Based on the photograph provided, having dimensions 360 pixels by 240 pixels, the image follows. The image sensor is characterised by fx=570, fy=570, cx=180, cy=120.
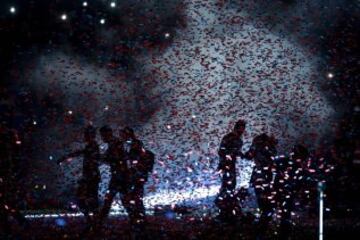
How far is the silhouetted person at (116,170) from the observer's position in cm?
802

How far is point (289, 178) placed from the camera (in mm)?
8297

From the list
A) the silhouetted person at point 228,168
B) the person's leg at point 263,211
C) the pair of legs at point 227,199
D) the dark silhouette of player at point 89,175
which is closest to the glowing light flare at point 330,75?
the silhouetted person at point 228,168

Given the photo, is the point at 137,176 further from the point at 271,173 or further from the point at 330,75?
the point at 330,75

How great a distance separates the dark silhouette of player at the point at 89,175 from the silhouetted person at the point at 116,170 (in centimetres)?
35

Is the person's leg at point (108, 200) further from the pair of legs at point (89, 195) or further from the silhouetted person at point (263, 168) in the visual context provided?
the silhouetted person at point (263, 168)

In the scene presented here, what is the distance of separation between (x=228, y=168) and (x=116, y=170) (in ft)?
6.13

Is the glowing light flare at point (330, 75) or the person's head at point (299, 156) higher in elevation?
the glowing light flare at point (330, 75)

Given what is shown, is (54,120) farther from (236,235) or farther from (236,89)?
(236,235)

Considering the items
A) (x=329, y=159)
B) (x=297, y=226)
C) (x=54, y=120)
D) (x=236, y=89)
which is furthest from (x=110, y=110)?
(x=297, y=226)

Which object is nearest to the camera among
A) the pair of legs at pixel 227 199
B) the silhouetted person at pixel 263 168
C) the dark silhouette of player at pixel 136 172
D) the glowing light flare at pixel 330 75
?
the dark silhouette of player at pixel 136 172

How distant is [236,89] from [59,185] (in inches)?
252

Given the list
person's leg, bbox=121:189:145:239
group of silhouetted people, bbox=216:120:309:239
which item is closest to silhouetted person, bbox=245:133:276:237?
group of silhouetted people, bbox=216:120:309:239

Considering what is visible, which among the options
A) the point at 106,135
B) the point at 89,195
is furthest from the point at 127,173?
the point at 89,195

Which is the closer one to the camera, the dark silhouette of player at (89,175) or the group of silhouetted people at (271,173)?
the group of silhouetted people at (271,173)
